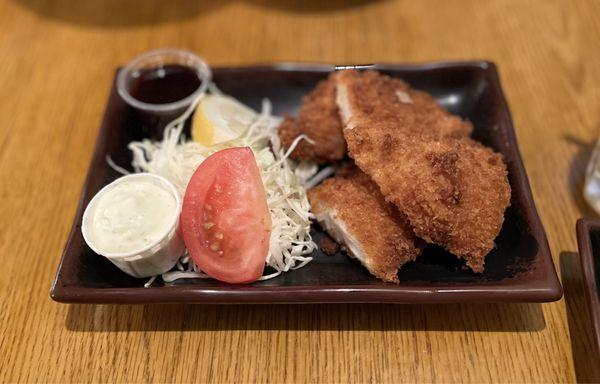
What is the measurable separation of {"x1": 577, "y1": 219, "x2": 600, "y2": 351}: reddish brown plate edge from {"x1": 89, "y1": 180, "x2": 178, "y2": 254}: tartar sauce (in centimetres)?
157

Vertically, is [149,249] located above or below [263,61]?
below

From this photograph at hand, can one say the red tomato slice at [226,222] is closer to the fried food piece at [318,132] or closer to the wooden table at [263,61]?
the wooden table at [263,61]

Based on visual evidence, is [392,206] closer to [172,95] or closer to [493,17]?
[172,95]

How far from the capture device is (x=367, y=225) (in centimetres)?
207

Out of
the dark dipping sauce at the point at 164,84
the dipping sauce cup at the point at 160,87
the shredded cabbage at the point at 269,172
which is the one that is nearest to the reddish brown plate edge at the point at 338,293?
the shredded cabbage at the point at 269,172

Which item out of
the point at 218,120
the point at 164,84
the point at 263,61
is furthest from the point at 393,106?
the point at 164,84

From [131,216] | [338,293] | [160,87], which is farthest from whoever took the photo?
[160,87]

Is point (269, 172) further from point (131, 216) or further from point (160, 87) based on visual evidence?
point (160, 87)

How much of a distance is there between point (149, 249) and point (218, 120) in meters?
0.79

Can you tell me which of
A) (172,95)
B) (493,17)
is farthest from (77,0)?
(493,17)

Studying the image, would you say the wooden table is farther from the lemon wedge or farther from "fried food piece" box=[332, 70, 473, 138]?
the lemon wedge

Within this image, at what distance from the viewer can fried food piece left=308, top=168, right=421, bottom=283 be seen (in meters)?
2.01

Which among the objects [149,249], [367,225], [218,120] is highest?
[218,120]

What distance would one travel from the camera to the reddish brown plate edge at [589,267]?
5.76 ft
